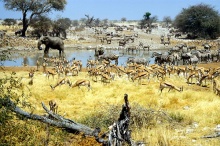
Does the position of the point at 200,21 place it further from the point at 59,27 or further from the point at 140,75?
the point at 140,75

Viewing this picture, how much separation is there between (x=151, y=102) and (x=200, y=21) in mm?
57139

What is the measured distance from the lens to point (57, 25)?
198 ft

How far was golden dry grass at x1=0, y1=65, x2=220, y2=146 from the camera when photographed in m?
10.6

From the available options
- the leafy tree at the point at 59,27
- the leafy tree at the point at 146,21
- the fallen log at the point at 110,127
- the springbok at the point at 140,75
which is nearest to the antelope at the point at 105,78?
the springbok at the point at 140,75

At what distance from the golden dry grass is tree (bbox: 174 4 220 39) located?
167 feet

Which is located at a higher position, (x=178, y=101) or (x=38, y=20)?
(x=38, y=20)

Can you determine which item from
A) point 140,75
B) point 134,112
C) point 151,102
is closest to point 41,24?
point 140,75

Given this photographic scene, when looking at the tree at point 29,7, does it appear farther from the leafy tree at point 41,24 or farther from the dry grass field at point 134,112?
the dry grass field at point 134,112

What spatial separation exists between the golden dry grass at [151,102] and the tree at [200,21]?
2004 inches

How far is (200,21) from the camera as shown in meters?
69.9

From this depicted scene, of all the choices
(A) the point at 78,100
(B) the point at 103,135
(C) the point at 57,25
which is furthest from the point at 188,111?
(C) the point at 57,25

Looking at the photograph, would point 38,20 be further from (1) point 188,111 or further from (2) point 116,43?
(1) point 188,111

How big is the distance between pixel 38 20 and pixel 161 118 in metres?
50.4

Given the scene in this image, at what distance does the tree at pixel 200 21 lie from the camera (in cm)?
6962
